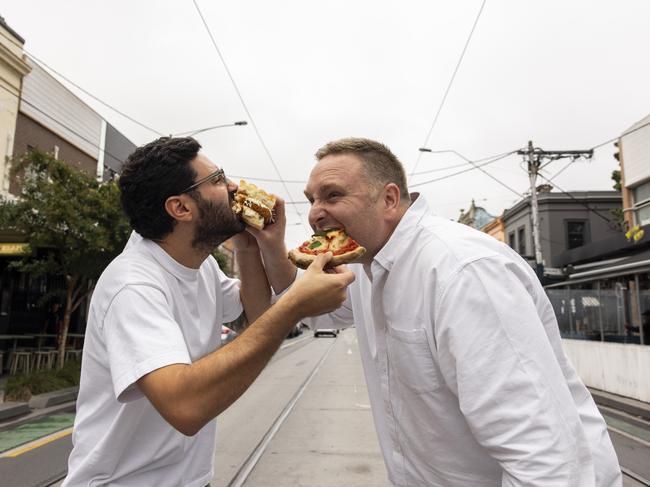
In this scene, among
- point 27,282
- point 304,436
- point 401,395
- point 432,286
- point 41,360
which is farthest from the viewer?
point 27,282

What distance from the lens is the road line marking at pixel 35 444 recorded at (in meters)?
5.78

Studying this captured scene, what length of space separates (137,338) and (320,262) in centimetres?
67

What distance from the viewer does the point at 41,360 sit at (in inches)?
506

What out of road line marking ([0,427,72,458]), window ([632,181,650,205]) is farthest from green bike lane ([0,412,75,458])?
window ([632,181,650,205])

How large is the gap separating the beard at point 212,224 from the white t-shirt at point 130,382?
9.2 inches

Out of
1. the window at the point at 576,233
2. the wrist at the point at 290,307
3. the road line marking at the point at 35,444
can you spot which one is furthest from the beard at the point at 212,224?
the window at the point at 576,233

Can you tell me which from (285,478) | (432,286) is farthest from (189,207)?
(285,478)

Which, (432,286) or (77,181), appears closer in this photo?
(432,286)

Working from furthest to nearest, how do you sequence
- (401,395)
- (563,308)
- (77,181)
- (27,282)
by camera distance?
1. (27,282)
2. (563,308)
3. (77,181)
4. (401,395)

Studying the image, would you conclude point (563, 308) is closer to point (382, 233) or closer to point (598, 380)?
point (598, 380)

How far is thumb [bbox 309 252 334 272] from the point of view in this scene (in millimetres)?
1706

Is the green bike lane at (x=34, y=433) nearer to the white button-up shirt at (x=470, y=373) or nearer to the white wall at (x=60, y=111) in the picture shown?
the white button-up shirt at (x=470, y=373)

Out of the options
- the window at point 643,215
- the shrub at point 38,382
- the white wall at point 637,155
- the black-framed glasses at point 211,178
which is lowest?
the shrub at point 38,382

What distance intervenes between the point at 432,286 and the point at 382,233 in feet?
1.62
